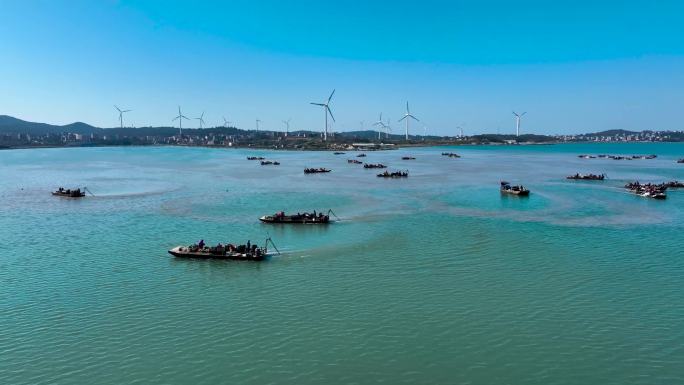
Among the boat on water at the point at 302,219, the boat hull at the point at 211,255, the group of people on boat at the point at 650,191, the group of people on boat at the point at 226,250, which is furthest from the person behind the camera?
the group of people on boat at the point at 650,191

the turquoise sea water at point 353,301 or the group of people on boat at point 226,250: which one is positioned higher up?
the group of people on boat at point 226,250

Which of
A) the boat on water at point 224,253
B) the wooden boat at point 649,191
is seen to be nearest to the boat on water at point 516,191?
the wooden boat at point 649,191

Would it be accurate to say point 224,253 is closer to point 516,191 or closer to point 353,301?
point 353,301

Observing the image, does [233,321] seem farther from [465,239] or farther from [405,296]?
[465,239]

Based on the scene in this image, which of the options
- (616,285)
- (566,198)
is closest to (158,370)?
(616,285)

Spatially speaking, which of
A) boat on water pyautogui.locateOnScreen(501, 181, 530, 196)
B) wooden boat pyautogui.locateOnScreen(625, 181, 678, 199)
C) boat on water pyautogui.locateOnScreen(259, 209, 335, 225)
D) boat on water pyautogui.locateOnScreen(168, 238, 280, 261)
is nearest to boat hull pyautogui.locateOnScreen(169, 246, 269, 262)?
boat on water pyautogui.locateOnScreen(168, 238, 280, 261)

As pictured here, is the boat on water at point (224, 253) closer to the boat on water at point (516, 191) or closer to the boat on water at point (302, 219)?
the boat on water at point (302, 219)

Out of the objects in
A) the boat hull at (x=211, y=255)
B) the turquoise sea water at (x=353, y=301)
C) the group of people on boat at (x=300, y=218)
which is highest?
the group of people on boat at (x=300, y=218)

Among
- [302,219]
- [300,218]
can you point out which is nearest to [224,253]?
[302,219]
